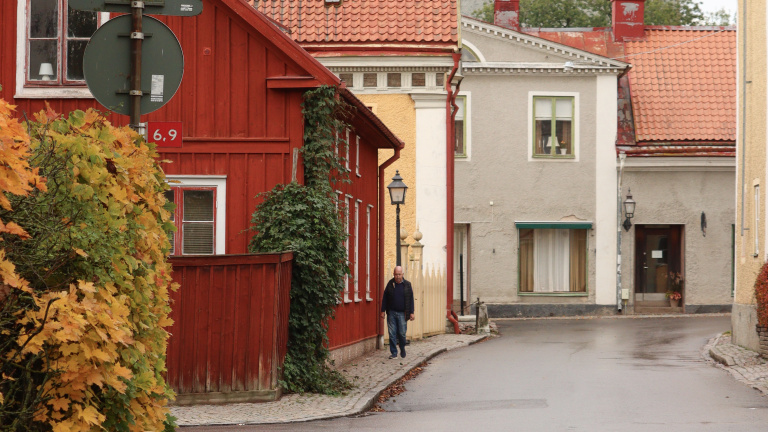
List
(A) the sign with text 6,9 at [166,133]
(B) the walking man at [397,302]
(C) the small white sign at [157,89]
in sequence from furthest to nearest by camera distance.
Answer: (B) the walking man at [397,302], (A) the sign with text 6,9 at [166,133], (C) the small white sign at [157,89]

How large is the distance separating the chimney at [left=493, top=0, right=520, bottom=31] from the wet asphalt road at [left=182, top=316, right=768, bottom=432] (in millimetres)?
15338

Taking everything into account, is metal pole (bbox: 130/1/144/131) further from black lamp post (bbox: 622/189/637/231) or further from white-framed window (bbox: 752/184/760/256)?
black lamp post (bbox: 622/189/637/231)

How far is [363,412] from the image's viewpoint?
470 inches

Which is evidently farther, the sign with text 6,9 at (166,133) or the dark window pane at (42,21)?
the dark window pane at (42,21)

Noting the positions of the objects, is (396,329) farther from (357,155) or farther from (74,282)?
(74,282)

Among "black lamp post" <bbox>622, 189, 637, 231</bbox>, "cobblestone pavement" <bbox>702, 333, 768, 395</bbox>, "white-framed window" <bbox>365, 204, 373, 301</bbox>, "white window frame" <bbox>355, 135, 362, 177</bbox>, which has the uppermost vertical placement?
"white window frame" <bbox>355, 135, 362, 177</bbox>

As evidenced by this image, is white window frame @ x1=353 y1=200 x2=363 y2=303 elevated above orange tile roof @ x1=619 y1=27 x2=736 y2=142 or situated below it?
below

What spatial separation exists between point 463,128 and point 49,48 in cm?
1862

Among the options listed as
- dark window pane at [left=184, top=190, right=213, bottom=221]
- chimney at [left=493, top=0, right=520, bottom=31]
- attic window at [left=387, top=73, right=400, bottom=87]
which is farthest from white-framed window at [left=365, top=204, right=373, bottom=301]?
chimney at [left=493, top=0, right=520, bottom=31]

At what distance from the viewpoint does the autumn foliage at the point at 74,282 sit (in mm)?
4758

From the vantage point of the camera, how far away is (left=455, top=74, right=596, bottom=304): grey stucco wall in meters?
32.7

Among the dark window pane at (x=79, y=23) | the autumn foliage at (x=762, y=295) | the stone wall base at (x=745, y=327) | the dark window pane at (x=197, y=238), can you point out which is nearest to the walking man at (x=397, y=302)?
the dark window pane at (x=197, y=238)

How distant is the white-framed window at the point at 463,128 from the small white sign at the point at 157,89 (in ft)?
81.6

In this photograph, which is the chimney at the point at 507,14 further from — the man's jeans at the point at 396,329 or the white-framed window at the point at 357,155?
the man's jeans at the point at 396,329
